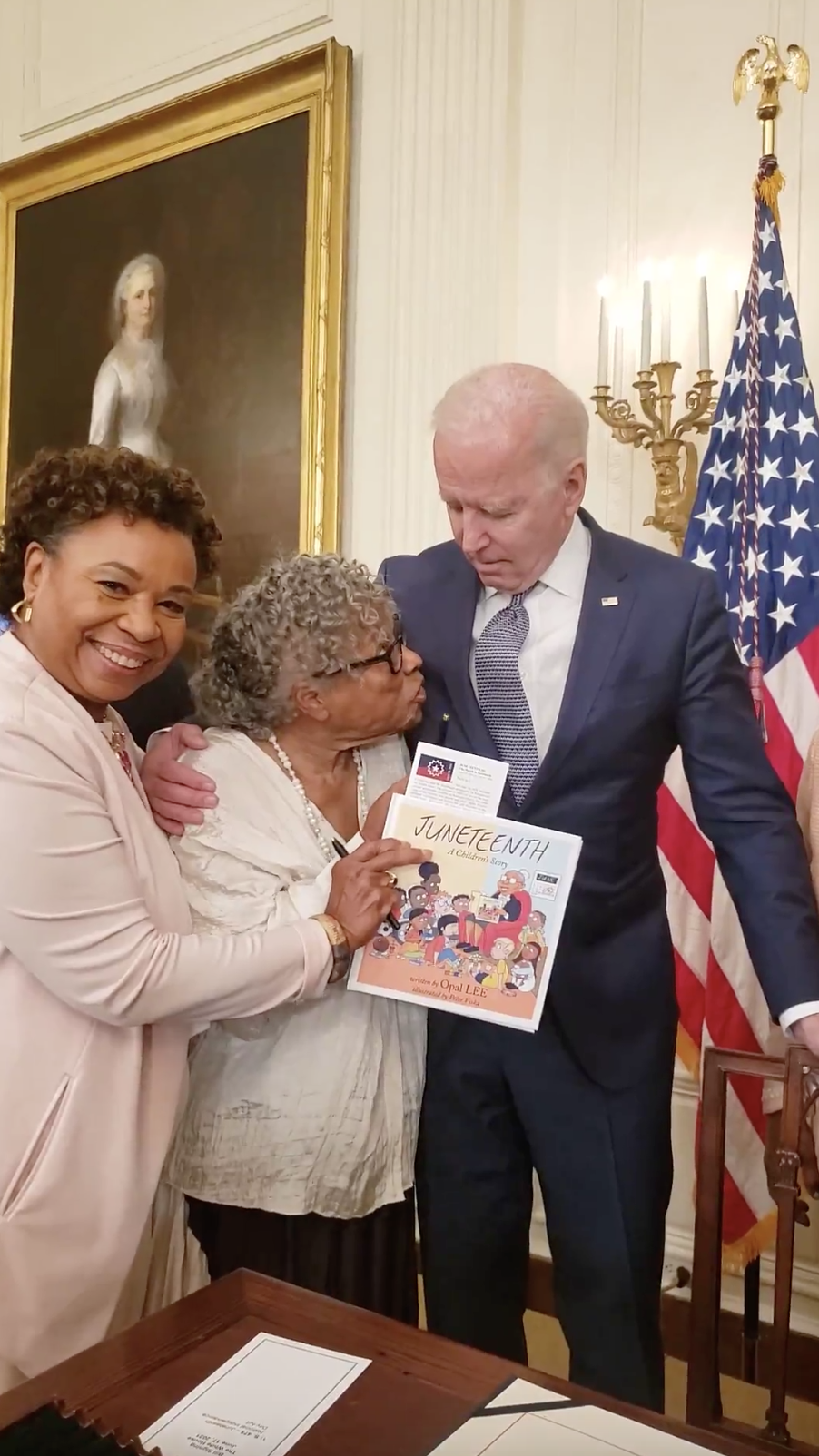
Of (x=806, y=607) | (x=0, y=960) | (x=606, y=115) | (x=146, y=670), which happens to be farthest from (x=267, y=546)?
(x=0, y=960)

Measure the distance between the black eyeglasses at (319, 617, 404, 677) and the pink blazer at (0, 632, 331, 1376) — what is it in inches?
15.9

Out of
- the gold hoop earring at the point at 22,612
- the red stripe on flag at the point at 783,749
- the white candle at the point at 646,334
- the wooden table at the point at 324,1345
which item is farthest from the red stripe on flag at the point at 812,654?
the wooden table at the point at 324,1345

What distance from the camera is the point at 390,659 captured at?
1967 millimetres

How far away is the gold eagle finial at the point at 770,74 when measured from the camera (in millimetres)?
2678

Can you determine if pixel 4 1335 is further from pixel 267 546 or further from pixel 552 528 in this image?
pixel 267 546

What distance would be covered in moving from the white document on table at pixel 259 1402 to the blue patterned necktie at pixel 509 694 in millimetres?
989

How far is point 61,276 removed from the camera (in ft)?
15.1

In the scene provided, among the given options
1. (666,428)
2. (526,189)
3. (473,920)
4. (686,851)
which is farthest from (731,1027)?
(526,189)

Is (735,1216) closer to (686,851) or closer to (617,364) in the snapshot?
(686,851)

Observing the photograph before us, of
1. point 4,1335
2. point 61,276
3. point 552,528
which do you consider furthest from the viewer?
point 61,276

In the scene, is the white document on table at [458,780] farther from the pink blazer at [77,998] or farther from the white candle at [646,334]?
the white candle at [646,334]

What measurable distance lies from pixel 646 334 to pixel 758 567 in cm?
69

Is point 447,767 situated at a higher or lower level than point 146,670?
lower

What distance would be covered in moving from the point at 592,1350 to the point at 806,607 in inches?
65.7
